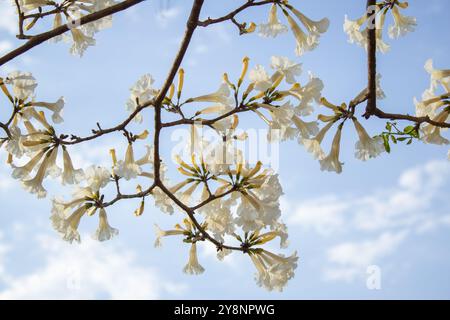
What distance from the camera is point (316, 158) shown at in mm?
4016

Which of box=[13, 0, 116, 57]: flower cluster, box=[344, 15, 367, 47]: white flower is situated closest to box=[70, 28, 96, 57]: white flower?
box=[13, 0, 116, 57]: flower cluster

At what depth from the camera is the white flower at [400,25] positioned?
424 centimetres

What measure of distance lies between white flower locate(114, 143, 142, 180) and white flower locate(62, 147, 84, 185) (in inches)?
13.5

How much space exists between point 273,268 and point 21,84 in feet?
6.91

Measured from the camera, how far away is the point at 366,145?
3918 mm

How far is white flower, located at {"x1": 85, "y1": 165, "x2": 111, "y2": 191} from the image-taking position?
3.97 metres

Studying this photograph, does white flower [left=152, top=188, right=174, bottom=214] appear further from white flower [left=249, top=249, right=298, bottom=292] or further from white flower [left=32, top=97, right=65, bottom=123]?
white flower [left=32, top=97, right=65, bottom=123]

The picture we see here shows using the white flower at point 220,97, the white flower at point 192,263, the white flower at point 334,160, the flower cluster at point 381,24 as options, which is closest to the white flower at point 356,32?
the flower cluster at point 381,24

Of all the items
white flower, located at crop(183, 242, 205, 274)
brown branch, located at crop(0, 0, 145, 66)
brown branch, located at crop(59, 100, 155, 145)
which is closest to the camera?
brown branch, located at crop(0, 0, 145, 66)

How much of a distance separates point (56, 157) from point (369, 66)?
2.16 m

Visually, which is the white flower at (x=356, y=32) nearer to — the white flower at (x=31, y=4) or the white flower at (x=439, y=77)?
the white flower at (x=439, y=77)

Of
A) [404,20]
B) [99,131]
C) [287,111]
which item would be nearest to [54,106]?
[99,131]

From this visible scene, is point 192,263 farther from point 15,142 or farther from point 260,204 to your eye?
point 15,142

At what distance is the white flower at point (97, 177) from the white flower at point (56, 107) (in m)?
0.42
